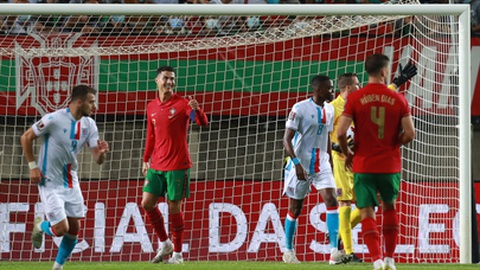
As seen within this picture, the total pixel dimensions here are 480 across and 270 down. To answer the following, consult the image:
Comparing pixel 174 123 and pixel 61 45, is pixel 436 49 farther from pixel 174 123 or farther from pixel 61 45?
pixel 61 45

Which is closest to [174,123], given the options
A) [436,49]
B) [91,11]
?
[91,11]

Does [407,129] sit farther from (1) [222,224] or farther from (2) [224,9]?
(1) [222,224]

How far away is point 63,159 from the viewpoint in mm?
8281

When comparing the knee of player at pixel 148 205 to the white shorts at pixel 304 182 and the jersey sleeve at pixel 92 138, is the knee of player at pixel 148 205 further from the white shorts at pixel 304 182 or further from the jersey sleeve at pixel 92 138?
the jersey sleeve at pixel 92 138

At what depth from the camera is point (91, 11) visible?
10102mm

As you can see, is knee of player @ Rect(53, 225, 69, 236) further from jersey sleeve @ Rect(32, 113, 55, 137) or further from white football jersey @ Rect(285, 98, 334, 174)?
white football jersey @ Rect(285, 98, 334, 174)

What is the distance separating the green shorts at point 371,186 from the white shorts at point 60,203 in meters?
2.30

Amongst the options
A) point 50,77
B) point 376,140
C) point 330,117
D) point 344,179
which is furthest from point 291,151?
point 50,77

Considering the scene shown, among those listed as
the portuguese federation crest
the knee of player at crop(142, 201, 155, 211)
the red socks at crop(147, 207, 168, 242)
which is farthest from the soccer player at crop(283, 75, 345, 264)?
the portuguese federation crest

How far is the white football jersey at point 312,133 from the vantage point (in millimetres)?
10008

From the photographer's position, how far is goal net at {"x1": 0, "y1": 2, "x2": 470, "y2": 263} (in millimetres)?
11914

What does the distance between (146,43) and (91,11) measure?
193cm

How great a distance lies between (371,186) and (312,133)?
2.56 meters

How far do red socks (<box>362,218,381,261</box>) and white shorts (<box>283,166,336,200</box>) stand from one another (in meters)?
2.42
